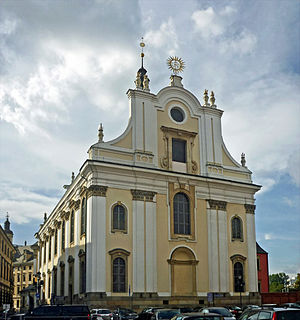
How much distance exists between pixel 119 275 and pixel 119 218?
4.34 m

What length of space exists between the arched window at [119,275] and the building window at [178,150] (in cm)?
1022

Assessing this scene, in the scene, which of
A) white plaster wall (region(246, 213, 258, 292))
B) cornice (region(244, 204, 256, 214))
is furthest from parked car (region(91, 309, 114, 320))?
cornice (region(244, 204, 256, 214))

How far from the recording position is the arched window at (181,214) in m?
→ 39.2

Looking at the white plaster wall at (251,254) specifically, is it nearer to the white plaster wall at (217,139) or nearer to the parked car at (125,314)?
the white plaster wall at (217,139)

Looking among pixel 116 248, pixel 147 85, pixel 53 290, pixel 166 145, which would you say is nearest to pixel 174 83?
pixel 147 85

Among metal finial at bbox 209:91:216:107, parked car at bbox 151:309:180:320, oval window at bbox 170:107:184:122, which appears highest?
metal finial at bbox 209:91:216:107

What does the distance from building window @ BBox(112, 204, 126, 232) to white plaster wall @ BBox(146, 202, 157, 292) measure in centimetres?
198

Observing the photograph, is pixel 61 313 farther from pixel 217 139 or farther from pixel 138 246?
pixel 217 139

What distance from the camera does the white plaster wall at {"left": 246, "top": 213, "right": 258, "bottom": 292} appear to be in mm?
41562

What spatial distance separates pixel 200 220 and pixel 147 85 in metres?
12.6

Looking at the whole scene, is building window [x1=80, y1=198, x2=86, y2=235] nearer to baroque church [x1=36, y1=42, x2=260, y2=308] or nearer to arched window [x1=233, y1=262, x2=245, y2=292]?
baroque church [x1=36, y1=42, x2=260, y2=308]

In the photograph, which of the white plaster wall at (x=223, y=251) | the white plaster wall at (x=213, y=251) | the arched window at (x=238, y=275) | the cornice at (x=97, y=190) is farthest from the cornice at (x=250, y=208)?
the cornice at (x=97, y=190)

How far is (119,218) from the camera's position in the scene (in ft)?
120

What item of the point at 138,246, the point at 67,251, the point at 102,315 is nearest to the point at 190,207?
the point at 138,246
